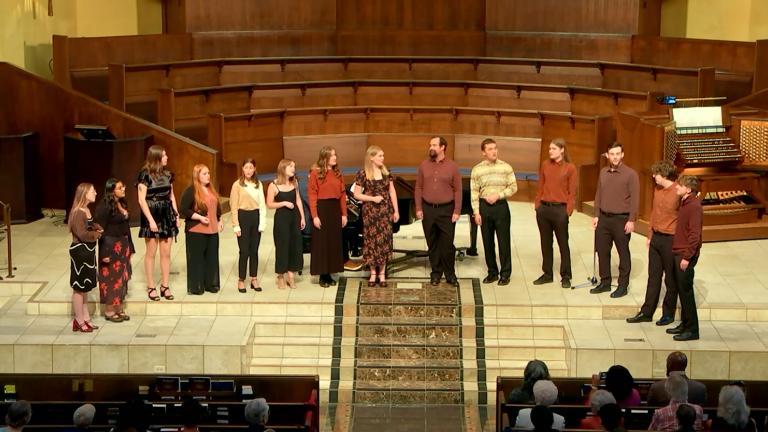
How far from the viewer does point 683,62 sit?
16.2 m

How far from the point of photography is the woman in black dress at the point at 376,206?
10750mm

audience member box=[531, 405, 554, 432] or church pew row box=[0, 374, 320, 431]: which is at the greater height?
audience member box=[531, 405, 554, 432]

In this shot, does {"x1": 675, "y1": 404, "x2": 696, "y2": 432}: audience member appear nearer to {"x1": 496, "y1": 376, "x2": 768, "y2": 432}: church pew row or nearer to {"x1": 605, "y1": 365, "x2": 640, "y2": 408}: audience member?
{"x1": 605, "y1": 365, "x2": 640, "y2": 408}: audience member

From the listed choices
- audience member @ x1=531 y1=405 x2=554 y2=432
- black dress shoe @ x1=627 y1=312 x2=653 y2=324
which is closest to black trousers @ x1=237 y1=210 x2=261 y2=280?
black dress shoe @ x1=627 y1=312 x2=653 y2=324

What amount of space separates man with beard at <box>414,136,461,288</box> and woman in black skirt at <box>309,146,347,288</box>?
0.61 meters

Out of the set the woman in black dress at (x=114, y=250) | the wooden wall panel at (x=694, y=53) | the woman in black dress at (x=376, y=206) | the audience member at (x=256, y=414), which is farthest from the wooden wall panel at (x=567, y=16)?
the audience member at (x=256, y=414)

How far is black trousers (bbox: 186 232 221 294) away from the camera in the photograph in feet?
35.4

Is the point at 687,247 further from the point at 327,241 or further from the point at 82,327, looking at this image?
the point at 82,327

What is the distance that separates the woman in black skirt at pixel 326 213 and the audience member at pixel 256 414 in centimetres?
350

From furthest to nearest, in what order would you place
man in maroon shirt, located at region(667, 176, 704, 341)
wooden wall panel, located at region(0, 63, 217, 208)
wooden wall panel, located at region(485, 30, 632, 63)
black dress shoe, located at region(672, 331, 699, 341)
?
1. wooden wall panel, located at region(485, 30, 632, 63)
2. wooden wall panel, located at region(0, 63, 217, 208)
3. black dress shoe, located at region(672, 331, 699, 341)
4. man in maroon shirt, located at region(667, 176, 704, 341)

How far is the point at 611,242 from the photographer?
1088 cm

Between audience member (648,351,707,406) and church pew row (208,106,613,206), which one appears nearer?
audience member (648,351,707,406)

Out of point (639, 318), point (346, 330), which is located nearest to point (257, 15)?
point (346, 330)

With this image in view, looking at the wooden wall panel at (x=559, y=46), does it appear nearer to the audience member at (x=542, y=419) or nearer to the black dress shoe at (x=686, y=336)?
the black dress shoe at (x=686, y=336)
